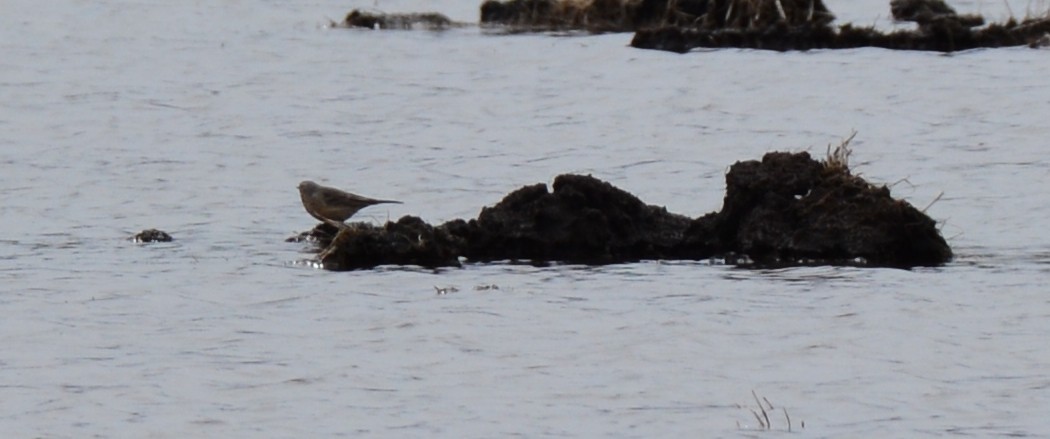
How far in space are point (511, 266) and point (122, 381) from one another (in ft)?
14.7

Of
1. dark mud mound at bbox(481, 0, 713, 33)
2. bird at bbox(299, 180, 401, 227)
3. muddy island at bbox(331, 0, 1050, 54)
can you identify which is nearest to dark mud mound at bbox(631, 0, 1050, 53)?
muddy island at bbox(331, 0, 1050, 54)

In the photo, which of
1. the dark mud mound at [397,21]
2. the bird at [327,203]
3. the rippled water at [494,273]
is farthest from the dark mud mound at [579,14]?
the bird at [327,203]

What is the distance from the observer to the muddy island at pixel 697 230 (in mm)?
15703

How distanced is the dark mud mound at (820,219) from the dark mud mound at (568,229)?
620mm

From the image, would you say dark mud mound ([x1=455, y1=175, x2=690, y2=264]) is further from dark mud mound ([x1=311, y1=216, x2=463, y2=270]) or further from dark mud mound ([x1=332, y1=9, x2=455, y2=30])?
dark mud mound ([x1=332, y1=9, x2=455, y2=30])

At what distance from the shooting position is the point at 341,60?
3569cm

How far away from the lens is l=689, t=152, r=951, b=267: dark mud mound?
620 inches

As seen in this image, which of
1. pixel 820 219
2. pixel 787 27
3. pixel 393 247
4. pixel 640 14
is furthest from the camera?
pixel 640 14

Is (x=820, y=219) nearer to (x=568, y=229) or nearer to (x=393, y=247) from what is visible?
(x=568, y=229)

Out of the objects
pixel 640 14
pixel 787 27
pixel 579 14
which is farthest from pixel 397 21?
pixel 787 27

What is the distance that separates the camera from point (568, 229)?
53.0ft

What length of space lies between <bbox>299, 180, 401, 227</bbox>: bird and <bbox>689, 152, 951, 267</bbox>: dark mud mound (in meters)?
2.97

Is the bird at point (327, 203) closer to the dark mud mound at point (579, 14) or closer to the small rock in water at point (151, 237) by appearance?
the small rock in water at point (151, 237)

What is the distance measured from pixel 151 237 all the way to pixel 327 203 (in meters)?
1.71
